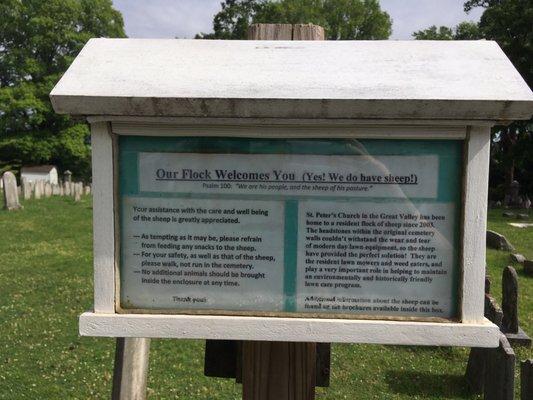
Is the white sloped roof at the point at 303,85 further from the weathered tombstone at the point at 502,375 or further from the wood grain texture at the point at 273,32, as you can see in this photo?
the weathered tombstone at the point at 502,375

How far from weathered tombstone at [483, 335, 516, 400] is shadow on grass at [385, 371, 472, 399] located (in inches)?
41.6

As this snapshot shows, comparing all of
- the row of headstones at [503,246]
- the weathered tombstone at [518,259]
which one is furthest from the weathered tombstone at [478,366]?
the weathered tombstone at [518,259]

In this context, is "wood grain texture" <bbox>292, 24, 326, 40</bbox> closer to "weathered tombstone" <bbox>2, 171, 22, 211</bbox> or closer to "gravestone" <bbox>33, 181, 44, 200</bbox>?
"weathered tombstone" <bbox>2, 171, 22, 211</bbox>

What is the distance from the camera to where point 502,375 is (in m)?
3.66

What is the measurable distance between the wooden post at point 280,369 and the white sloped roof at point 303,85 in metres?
0.42

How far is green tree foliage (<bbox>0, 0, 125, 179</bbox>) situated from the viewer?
1510 inches

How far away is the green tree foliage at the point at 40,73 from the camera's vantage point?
38344 millimetres

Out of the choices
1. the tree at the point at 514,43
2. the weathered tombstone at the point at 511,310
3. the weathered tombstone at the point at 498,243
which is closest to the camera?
the weathered tombstone at the point at 511,310

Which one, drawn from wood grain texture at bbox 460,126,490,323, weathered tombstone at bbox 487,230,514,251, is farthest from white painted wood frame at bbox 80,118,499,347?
weathered tombstone at bbox 487,230,514,251

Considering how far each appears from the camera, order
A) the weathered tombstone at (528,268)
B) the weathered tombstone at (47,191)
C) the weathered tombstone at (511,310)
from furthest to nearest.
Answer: the weathered tombstone at (47,191) < the weathered tombstone at (528,268) < the weathered tombstone at (511,310)

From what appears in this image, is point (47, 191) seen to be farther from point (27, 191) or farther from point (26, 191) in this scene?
point (26, 191)

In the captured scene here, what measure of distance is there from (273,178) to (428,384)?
4.19 m

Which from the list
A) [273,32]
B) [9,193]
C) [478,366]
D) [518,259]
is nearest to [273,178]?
[273,32]

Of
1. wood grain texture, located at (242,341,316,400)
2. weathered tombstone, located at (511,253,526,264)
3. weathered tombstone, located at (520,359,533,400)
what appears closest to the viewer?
wood grain texture, located at (242,341,316,400)
